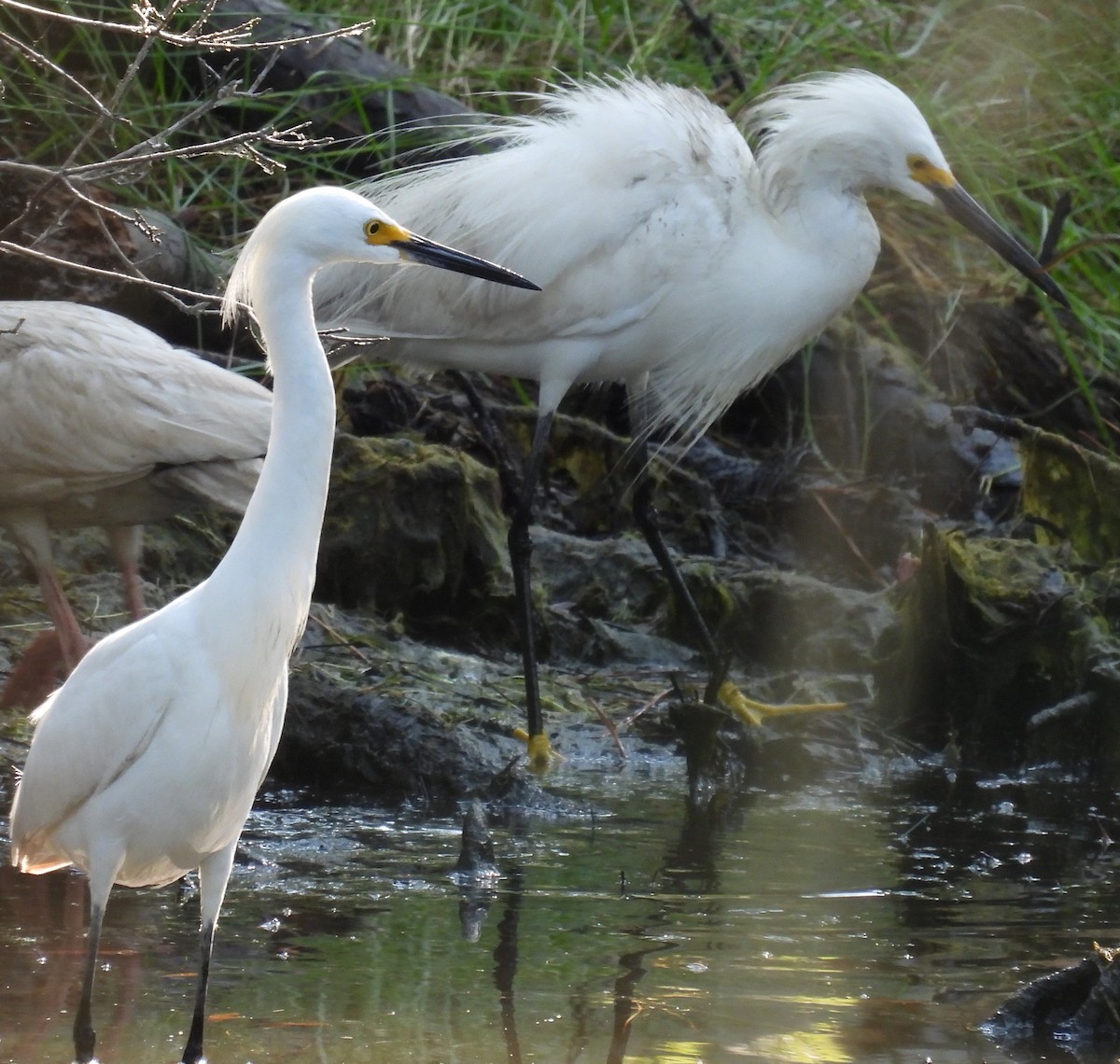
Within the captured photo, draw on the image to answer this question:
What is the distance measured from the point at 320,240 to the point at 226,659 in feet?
2.56

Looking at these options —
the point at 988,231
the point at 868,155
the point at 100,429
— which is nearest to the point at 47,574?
the point at 100,429

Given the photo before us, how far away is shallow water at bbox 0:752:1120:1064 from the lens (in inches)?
121

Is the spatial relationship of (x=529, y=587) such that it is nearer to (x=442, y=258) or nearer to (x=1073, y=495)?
(x=1073, y=495)

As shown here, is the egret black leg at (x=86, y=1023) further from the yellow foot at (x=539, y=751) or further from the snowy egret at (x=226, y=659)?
the yellow foot at (x=539, y=751)

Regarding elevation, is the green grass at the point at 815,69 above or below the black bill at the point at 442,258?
above

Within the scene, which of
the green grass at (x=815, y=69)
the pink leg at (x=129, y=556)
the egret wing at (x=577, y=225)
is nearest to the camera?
the pink leg at (x=129, y=556)

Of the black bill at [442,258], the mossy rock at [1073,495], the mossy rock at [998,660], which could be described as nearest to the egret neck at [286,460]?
the black bill at [442,258]

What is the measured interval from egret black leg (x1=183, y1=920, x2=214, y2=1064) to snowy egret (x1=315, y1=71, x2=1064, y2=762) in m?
2.70

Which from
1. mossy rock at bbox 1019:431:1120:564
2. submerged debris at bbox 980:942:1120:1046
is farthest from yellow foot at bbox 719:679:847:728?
submerged debris at bbox 980:942:1120:1046

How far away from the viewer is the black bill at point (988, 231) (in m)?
6.00

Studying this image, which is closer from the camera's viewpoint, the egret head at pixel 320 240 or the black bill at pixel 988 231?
the egret head at pixel 320 240

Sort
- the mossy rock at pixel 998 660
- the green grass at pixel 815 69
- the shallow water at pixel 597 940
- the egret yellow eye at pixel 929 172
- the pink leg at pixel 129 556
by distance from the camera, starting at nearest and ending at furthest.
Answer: the shallow water at pixel 597 940 < the pink leg at pixel 129 556 < the mossy rock at pixel 998 660 < the egret yellow eye at pixel 929 172 < the green grass at pixel 815 69

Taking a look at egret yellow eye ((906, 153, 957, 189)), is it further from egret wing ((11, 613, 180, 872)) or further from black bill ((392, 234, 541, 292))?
egret wing ((11, 613, 180, 872))

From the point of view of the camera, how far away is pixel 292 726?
16.6 ft
